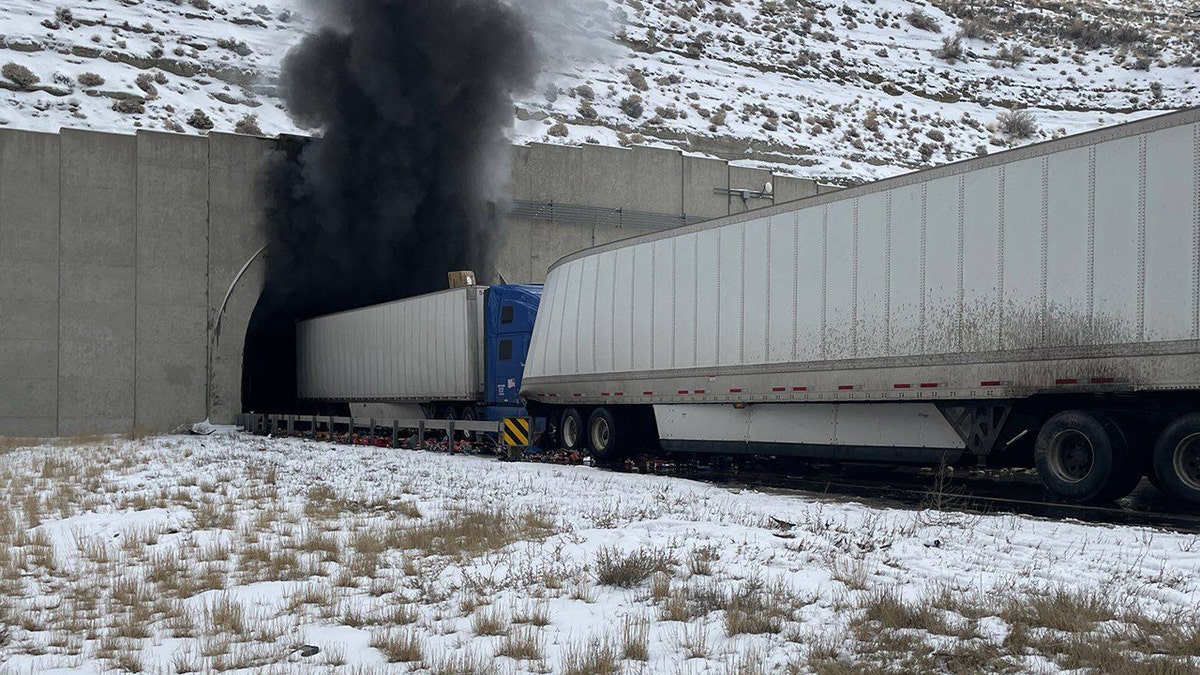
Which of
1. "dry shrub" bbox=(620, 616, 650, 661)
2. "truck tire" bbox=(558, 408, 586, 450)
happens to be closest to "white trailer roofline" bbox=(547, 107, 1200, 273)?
"truck tire" bbox=(558, 408, 586, 450)

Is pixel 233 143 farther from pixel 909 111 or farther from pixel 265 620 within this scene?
pixel 909 111

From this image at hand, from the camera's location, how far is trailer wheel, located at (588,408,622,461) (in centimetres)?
1986

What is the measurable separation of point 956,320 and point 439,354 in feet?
47.8

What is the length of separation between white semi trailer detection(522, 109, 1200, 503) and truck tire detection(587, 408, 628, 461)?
136 mm

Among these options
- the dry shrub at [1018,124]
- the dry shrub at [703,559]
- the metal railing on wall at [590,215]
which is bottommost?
the dry shrub at [703,559]

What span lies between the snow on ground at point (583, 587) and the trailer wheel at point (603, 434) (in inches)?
233

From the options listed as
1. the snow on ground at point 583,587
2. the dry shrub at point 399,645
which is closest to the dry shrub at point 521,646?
the snow on ground at point 583,587

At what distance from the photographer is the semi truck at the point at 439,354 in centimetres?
2434

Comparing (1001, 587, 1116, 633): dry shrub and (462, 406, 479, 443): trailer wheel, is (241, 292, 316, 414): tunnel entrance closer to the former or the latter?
(462, 406, 479, 443): trailer wheel

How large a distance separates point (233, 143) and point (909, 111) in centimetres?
4082

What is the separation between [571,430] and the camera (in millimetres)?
21359

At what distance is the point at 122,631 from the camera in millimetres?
7477

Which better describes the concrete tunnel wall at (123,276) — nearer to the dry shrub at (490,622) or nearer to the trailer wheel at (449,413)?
the trailer wheel at (449,413)

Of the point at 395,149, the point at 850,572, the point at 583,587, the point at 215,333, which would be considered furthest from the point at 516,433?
the point at 395,149
